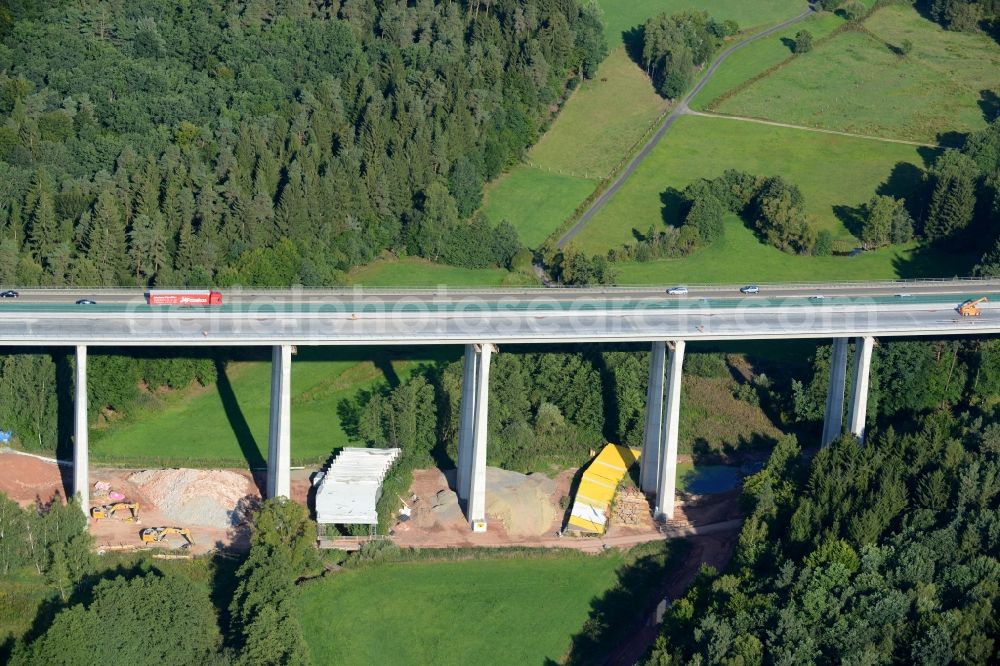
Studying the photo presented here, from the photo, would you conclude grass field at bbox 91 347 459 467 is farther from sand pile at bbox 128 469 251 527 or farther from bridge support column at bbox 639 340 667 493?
bridge support column at bbox 639 340 667 493

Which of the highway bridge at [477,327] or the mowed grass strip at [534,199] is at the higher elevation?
the mowed grass strip at [534,199]

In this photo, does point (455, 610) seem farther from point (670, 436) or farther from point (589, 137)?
point (589, 137)

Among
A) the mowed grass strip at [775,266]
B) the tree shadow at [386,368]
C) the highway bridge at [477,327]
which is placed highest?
the mowed grass strip at [775,266]

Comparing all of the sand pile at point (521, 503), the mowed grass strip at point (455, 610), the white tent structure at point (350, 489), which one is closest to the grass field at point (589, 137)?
the sand pile at point (521, 503)

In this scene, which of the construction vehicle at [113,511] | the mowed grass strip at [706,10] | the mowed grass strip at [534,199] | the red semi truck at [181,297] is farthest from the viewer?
the mowed grass strip at [706,10]

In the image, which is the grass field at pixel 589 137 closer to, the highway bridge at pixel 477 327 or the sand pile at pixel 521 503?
the highway bridge at pixel 477 327

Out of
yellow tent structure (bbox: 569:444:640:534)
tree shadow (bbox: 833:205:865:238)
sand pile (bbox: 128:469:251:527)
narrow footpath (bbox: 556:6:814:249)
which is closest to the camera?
sand pile (bbox: 128:469:251:527)

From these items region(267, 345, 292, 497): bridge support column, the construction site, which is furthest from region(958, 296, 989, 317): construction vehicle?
region(267, 345, 292, 497): bridge support column
